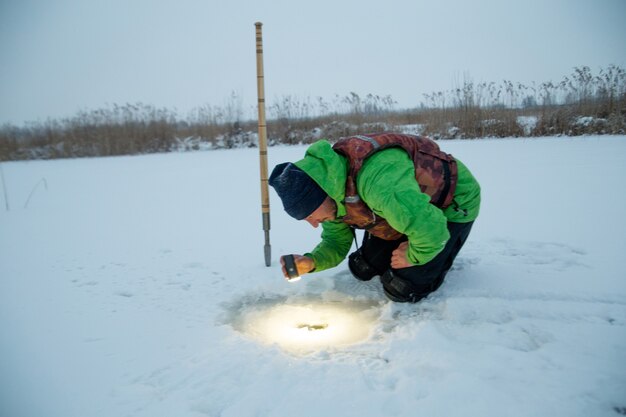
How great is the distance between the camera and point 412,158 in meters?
1.82

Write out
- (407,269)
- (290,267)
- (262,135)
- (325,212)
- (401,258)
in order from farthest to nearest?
(262,135) → (290,267) → (407,269) → (401,258) → (325,212)

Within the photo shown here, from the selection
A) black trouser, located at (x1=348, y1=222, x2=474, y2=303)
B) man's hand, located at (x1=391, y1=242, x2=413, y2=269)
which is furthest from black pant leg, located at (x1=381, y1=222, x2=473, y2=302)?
man's hand, located at (x1=391, y1=242, x2=413, y2=269)

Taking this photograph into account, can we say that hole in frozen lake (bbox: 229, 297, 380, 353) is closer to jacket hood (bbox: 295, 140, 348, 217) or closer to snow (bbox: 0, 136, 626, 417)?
snow (bbox: 0, 136, 626, 417)

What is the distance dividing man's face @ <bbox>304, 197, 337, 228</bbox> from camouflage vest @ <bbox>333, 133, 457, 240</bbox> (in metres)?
0.06

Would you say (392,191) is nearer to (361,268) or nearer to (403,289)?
(403,289)

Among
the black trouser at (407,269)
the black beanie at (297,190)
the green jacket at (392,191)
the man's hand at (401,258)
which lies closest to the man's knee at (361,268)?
the black trouser at (407,269)

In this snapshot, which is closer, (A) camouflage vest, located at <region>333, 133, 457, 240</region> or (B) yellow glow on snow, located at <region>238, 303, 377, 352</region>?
(A) camouflage vest, located at <region>333, 133, 457, 240</region>

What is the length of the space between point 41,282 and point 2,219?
242 centimetres

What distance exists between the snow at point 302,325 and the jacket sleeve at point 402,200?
43 cm

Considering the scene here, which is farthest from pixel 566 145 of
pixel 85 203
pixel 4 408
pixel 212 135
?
pixel 212 135

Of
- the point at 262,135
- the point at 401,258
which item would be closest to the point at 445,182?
the point at 401,258

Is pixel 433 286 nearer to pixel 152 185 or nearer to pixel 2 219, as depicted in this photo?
pixel 2 219

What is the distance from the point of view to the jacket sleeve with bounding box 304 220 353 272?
2.26 metres

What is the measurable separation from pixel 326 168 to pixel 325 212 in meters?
0.21
